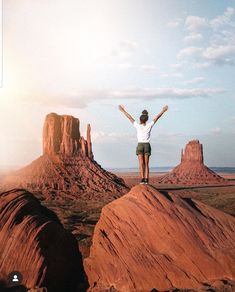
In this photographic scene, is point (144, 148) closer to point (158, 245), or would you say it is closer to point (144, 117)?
point (144, 117)

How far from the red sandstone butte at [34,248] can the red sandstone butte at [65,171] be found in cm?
5335

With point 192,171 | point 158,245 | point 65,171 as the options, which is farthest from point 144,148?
point 192,171

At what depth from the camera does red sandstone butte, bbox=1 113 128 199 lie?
71625 mm

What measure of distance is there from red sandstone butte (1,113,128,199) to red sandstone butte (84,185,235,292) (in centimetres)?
5544

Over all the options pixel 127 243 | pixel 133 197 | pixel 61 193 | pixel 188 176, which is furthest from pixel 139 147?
pixel 188 176

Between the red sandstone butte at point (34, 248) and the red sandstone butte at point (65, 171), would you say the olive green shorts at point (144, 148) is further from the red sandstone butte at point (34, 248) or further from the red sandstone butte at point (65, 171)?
the red sandstone butte at point (65, 171)

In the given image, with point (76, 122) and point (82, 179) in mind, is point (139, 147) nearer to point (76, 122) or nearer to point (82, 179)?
point (82, 179)

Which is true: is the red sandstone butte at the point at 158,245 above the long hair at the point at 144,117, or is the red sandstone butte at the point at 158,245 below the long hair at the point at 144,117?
below

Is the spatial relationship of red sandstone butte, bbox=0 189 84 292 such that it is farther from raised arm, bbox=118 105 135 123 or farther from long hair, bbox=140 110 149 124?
long hair, bbox=140 110 149 124

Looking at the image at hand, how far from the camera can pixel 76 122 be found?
8844 centimetres

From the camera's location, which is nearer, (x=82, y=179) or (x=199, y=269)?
(x=199, y=269)

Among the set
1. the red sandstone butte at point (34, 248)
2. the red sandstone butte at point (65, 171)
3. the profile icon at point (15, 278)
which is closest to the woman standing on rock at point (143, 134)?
the red sandstone butte at point (34, 248)

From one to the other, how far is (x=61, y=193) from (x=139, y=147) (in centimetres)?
5957

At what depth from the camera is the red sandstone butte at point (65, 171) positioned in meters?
71.6
